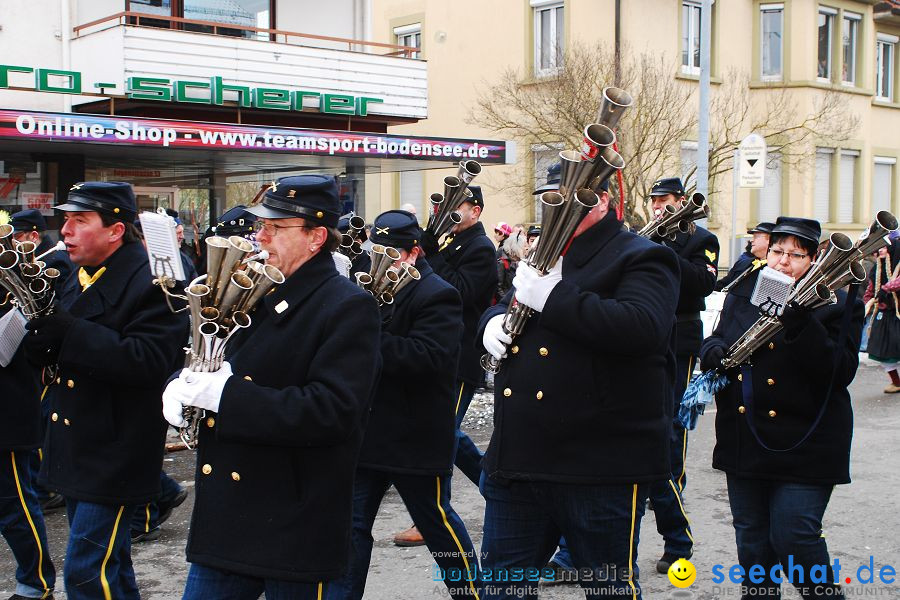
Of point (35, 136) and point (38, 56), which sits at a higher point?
point (38, 56)

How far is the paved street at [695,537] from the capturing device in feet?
17.7

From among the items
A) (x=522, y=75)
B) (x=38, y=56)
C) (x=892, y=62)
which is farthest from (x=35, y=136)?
(x=892, y=62)

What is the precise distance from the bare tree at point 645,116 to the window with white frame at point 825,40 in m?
0.79

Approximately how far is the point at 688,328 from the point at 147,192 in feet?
35.5

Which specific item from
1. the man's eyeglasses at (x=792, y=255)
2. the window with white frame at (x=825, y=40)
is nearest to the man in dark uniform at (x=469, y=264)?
the man's eyeglasses at (x=792, y=255)

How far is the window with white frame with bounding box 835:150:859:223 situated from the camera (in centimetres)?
2597

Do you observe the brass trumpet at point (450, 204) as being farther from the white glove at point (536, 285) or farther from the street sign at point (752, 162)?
the street sign at point (752, 162)

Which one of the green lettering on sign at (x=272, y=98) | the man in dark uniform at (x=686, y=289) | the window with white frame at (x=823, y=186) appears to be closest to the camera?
the man in dark uniform at (x=686, y=289)

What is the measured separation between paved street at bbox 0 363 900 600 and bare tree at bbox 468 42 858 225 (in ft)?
36.9

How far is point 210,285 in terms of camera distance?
3195mm

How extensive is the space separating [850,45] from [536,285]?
2506 cm

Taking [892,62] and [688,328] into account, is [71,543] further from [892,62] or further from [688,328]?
[892,62]

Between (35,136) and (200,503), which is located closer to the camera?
(200,503)

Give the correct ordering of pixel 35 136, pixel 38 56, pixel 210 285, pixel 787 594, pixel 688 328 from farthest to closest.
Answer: pixel 38 56
pixel 35 136
pixel 688 328
pixel 787 594
pixel 210 285
